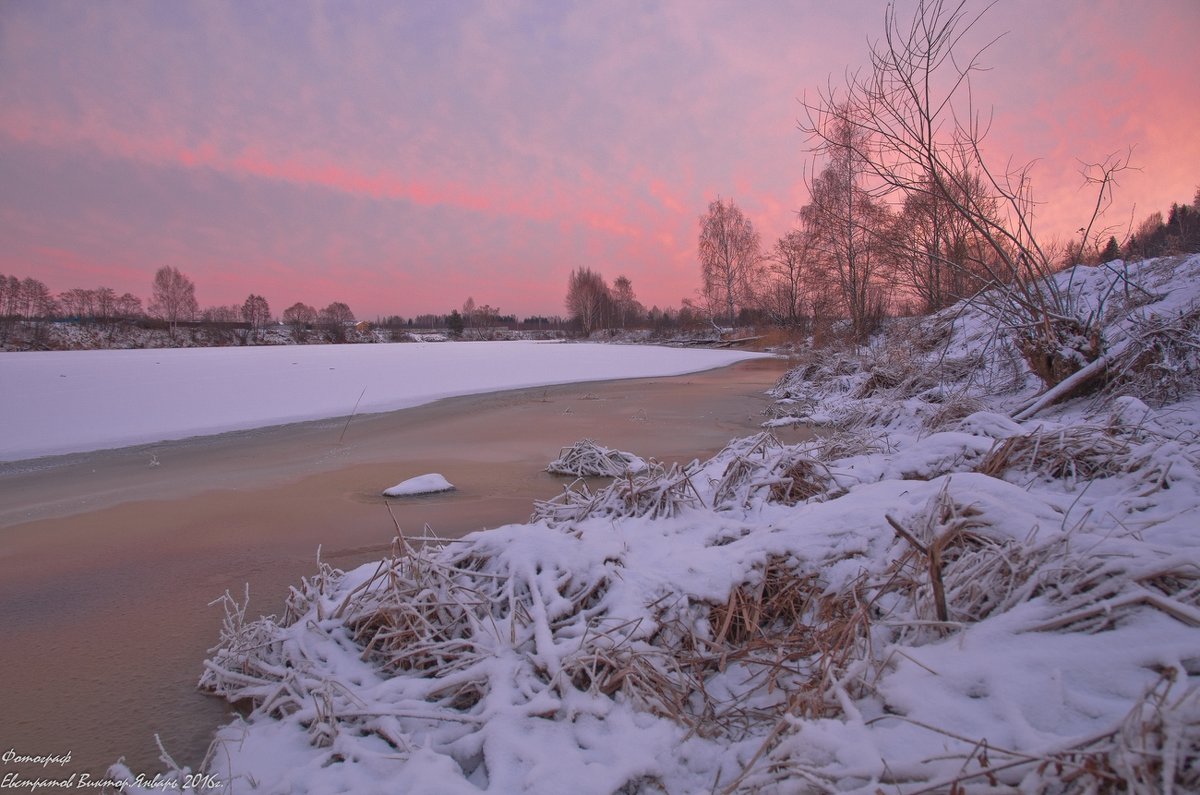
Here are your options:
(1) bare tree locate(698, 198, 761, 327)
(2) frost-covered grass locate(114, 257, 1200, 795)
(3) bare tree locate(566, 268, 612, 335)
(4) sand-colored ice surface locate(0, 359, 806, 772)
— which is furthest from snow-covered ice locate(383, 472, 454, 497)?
(3) bare tree locate(566, 268, 612, 335)

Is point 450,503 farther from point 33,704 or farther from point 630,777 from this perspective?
point 630,777

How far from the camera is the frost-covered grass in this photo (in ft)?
3.89

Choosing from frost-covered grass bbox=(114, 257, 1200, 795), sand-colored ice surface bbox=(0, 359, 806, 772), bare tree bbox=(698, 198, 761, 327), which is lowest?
sand-colored ice surface bbox=(0, 359, 806, 772)

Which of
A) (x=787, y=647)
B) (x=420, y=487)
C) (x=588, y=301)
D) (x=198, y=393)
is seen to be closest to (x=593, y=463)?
(x=420, y=487)

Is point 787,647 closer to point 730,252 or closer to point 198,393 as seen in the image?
point 198,393

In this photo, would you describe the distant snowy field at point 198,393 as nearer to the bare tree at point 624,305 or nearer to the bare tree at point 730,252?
the bare tree at point 730,252

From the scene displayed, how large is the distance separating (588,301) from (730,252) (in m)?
31.6

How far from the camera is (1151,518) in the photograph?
175 centimetres

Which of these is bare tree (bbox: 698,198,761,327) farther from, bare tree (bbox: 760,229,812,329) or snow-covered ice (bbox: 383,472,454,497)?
snow-covered ice (bbox: 383,472,454,497)

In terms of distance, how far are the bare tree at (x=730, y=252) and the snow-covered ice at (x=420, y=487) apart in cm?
3543

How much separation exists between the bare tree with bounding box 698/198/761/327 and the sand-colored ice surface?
30913mm

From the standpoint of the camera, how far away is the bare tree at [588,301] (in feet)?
223

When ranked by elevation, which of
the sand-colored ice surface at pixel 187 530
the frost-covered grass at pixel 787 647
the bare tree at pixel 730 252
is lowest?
the sand-colored ice surface at pixel 187 530

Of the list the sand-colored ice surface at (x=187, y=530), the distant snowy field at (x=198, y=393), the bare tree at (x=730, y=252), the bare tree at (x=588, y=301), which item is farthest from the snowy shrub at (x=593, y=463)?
the bare tree at (x=588, y=301)
